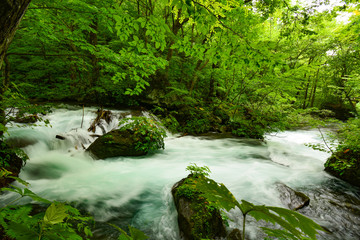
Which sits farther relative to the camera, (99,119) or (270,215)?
(99,119)

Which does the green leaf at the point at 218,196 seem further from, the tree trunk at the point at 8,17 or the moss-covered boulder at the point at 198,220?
the tree trunk at the point at 8,17

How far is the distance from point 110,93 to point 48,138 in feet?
15.8

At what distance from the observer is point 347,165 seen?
14.4ft

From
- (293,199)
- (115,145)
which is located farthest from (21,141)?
(293,199)

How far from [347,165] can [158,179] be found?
4816 millimetres

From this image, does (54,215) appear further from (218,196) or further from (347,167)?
(347,167)

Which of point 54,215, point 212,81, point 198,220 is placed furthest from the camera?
point 212,81

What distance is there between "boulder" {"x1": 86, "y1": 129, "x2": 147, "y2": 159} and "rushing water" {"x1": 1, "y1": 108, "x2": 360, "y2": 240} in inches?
7.8

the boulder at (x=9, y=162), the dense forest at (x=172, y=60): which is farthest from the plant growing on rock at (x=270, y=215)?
the boulder at (x=9, y=162)

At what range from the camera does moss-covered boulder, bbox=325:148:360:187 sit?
4.54 meters

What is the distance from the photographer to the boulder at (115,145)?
17.6 feet

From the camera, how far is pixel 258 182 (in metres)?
4.61

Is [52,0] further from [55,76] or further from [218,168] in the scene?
[55,76]

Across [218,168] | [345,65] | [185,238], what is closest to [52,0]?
[185,238]
